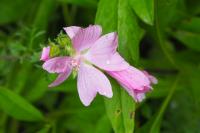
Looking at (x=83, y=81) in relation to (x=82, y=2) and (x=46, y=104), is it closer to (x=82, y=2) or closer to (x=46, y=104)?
(x=82, y=2)

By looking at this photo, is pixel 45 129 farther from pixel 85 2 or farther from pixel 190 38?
pixel 190 38

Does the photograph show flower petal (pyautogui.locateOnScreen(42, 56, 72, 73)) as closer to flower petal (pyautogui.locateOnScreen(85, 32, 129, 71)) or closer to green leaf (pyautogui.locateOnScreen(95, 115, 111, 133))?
flower petal (pyautogui.locateOnScreen(85, 32, 129, 71))

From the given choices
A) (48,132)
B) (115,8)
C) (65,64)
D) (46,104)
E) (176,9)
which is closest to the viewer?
(65,64)

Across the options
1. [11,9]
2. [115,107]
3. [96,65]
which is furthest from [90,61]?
[11,9]

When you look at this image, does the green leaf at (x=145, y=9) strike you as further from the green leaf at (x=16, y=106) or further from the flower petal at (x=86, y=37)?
the green leaf at (x=16, y=106)

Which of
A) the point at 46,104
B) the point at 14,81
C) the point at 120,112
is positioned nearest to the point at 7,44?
the point at 14,81

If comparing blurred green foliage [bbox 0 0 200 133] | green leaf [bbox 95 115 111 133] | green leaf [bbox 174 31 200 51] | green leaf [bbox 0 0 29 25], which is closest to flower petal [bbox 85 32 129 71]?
blurred green foliage [bbox 0 0 200 133]
